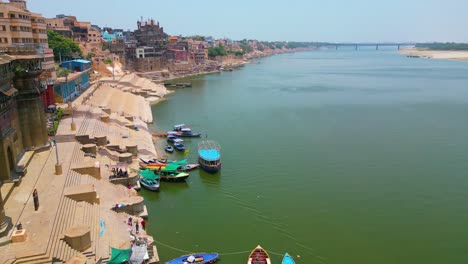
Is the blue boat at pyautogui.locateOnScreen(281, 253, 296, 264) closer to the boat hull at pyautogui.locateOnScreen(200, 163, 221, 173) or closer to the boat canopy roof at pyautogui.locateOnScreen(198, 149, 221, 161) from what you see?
the boat hull at pyautogui.locateOnScreen(200, 163, 221, 173)

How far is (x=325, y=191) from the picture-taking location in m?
24.9

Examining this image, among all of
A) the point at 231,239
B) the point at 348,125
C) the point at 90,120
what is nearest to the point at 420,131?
the point at 348,125

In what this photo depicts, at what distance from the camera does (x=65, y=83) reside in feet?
123

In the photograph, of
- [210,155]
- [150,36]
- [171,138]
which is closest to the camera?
[210,155]

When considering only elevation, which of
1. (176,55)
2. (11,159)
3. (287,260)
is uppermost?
(176,55)

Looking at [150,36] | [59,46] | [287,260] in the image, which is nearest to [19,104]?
[287,260]

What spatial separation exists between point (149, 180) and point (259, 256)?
1035 centimetres

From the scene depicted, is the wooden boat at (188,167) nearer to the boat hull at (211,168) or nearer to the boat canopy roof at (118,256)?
the boat hull at (211,168)

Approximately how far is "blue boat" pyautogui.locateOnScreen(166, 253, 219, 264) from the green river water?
0.69 metres

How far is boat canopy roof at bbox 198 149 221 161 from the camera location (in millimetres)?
28280

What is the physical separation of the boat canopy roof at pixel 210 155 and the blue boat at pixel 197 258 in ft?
36.8

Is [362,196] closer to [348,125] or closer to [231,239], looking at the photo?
[231,239]

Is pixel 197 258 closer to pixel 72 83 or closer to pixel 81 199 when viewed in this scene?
pixel 81 199

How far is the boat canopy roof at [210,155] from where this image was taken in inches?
1113
